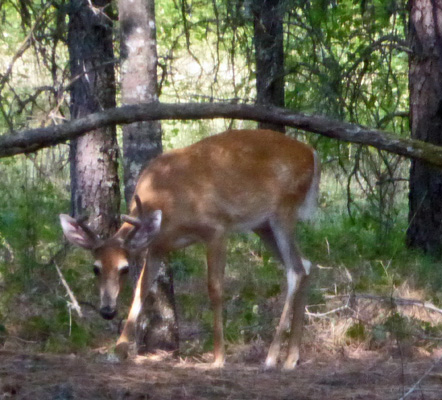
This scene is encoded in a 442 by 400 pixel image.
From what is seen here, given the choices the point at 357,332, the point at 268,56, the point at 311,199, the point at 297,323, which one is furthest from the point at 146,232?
the point at 268,56

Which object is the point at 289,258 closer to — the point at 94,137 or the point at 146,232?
the point at 146,232

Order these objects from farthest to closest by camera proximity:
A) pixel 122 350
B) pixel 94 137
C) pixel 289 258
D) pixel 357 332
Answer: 1. pixel 94 137
2. pixel 289 258
3. pixel 357 332
4. pixel 122 350

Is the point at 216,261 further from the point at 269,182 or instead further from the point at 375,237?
the point at 375,237

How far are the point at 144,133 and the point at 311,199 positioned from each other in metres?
1.70

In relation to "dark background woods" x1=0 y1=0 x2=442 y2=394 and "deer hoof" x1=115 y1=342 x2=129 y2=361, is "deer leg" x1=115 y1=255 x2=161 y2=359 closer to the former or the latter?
"deer hoof" x1=115 y1=342 x2=129 y2=361

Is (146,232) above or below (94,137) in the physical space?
below

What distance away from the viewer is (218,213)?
7078 mm


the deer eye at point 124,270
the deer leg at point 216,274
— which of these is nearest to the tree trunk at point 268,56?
the deer leg at point 216,274

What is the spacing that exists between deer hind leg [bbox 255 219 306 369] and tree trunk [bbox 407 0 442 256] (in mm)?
2054

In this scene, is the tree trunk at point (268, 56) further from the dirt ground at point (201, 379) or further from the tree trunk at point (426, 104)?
the dirt ground at point (201, 379)

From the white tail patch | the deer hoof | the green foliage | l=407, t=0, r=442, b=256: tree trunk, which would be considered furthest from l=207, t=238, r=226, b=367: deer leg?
l=407, t=0, r=442, b=256: tree trunk

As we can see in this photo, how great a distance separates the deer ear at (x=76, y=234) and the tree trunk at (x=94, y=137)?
2466 mm

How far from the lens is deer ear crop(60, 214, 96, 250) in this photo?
635 cm

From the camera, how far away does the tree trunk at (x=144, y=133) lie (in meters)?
6.88
